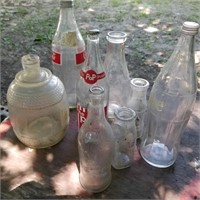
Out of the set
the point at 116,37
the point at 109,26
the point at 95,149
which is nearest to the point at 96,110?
the point at 95,149

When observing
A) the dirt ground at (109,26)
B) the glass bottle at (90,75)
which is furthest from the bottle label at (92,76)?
the dirt ground at (109,26)

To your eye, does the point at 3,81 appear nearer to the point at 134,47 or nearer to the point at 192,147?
the point at 134,47

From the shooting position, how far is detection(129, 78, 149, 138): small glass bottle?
62 centimetres

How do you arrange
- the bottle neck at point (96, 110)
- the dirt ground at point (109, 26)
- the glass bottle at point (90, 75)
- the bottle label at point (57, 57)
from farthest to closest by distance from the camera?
the dirt ground at point (109, 26)
the bottle label at point (57, 57)
the glass bottle at point (90, 75)
the bottle neck at point (96, 110)

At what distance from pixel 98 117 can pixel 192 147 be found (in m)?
0.27

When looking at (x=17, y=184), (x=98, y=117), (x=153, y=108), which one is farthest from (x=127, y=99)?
(x=17, y=184)

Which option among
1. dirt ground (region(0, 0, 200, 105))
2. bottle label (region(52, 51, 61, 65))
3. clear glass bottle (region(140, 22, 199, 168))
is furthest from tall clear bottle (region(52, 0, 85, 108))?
dirt ground (region(0, 0, 200, 105))

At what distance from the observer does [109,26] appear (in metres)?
2.12

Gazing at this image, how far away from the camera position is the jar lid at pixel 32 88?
0.55 meters

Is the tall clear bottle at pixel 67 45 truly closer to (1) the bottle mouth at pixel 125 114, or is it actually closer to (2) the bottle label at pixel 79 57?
(2) the bottle label at pixel 79 57

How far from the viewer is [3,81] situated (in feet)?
5.21

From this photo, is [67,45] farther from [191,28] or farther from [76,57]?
[191,28]

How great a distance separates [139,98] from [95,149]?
17cm

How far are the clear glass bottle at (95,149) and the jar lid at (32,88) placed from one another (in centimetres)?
10
